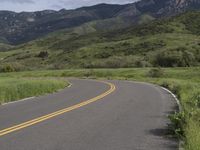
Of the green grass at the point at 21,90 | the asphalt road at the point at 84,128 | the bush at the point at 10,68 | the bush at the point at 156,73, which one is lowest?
the bush at the point at 10,68

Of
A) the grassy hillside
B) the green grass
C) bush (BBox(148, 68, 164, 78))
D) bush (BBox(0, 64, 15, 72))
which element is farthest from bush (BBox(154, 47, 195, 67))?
the green grass

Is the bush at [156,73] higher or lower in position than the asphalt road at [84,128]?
lower

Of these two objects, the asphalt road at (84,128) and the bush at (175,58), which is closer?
the asphalt road at (84,128)

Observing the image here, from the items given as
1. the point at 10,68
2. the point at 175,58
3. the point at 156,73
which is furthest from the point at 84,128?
the point at 10,68

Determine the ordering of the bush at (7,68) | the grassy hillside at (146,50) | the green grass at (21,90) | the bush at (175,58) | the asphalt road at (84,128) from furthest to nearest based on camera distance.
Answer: the bush at (7,68), the grassy hillside at (146,50), the bush at (175,58), the green grass at (21,90), the asphalt road at (84,128)

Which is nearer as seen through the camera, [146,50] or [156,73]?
[156,73]

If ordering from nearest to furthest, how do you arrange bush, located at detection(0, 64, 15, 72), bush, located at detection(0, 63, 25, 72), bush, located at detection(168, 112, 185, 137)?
bush, located at detection(168, 112, 185, 137)
bush, located at detection(0, 64, 15, 72)
bush, located at detection(0, 63, 25, 72)

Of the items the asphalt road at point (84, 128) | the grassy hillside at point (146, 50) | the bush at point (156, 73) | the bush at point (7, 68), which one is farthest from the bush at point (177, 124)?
the bush at point (7, 68)

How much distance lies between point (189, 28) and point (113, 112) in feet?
433

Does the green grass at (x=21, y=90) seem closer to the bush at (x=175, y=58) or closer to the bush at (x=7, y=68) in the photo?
the bush at (x=175, y=58)

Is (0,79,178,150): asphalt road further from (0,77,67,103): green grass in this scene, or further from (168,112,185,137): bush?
(0,77,67,103): green grass

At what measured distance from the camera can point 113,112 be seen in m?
17.2

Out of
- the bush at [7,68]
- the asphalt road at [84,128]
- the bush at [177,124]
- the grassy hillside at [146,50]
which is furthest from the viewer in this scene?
the bush at [7,68]

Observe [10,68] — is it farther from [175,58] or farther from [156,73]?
[156,73]
